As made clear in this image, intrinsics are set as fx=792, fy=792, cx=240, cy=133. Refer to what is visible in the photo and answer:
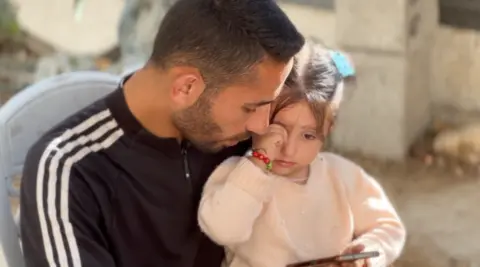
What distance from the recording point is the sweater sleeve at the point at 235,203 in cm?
129

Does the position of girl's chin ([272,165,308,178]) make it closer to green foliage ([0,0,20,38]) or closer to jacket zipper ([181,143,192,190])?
jacket zipper ([181,143,192,190])

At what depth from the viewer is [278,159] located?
1359mm

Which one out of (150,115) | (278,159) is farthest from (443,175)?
(150,115)

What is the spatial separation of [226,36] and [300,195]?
34cm

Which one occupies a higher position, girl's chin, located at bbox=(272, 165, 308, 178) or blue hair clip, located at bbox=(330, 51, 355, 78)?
blue hair clip, located at bbox=(330, 51, 355, 78)

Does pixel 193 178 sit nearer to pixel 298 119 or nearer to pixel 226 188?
pixel 226 188

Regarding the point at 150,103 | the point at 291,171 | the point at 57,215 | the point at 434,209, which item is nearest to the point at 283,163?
the point at 291,171

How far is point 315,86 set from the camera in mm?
1344

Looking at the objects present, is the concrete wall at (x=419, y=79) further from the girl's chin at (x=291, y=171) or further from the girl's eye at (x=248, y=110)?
the girl's eye at (x=248, y=110)

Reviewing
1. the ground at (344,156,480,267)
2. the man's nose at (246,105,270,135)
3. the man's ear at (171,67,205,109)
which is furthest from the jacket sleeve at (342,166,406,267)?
the ground at (344,156,480,267)

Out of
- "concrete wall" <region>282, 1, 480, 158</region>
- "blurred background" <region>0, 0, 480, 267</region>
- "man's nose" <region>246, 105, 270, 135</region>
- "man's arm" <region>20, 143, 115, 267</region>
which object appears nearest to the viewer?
"man's arm" <region>20, 143, 115, 267</region>

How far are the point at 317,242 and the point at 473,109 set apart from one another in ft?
5.44

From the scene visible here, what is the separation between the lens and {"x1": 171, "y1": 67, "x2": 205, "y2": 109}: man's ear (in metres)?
1.22

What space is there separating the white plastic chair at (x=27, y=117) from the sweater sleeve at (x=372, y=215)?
1.60 ft
